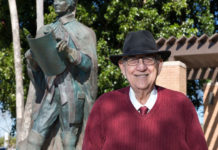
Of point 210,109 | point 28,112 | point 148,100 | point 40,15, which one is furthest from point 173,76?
point 148,100

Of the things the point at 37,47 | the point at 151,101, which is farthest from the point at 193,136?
the point at 37,47

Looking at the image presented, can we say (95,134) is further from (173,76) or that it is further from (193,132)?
(173,76)

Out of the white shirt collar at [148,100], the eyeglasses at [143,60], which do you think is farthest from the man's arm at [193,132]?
the eyeglasses at [143,60]

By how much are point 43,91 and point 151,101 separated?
7.63ft

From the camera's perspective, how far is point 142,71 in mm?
2236

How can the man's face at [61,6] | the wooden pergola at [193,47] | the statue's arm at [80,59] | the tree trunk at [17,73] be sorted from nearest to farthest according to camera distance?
1. the statue's arm at [80,59]
2. the man's face at [61,6]
3. the wooden pergola at [193,47]
4. the tree trunk at [17,73]

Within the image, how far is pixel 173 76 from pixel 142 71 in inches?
258

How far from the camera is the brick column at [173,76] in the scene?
8.58 meters

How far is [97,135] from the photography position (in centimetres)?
223

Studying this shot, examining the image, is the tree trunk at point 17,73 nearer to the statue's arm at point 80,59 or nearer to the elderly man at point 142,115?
the statue's arm at point 80,59

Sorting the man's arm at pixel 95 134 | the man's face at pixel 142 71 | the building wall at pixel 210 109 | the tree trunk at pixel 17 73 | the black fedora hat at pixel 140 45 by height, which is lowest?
the building wall at pixel 210 109

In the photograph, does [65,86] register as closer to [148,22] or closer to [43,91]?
[43,91]

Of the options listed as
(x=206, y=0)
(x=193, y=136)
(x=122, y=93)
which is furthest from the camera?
(x=206, y=0)

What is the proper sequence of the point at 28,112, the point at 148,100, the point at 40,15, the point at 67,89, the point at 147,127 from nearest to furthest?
the point at 147,127 < the point at 148,100 < the point at 67,89 < the point at 28,112 < the point at 40,15
